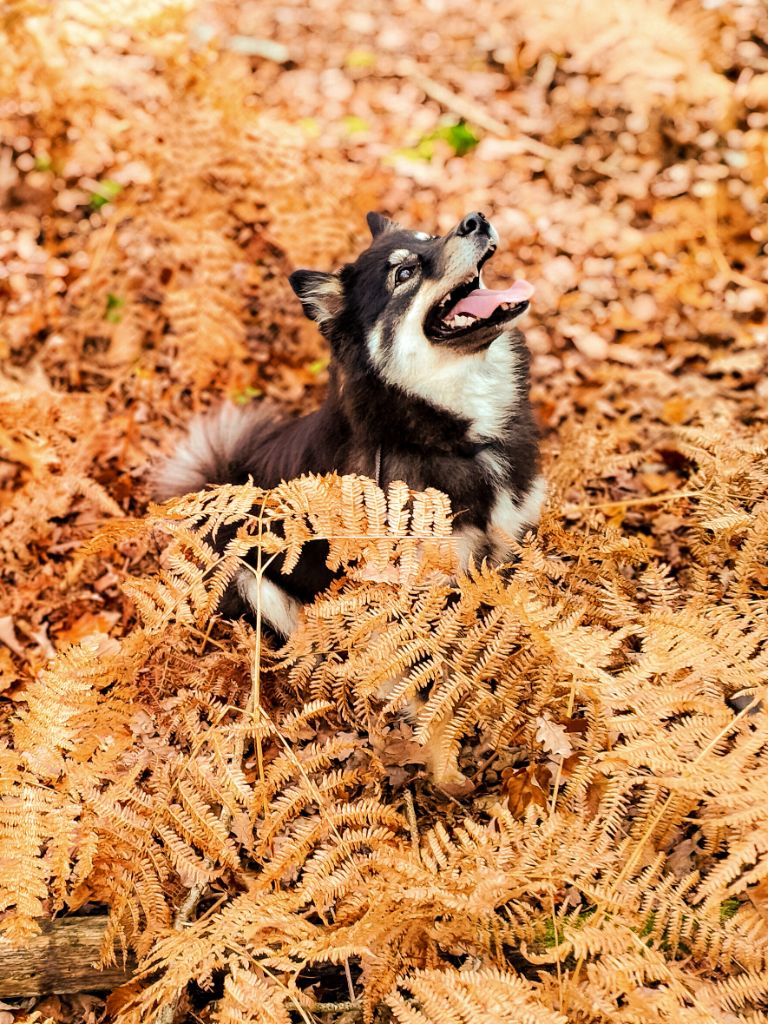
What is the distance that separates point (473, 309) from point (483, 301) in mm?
60

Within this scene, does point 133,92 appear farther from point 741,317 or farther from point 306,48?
point 741,317

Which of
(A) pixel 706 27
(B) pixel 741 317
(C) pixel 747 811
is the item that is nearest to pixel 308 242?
(B) pixel 741 317

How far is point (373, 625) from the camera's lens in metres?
2.78

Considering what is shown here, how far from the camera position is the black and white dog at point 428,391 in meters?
3.84

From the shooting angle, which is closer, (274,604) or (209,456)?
(274,604)

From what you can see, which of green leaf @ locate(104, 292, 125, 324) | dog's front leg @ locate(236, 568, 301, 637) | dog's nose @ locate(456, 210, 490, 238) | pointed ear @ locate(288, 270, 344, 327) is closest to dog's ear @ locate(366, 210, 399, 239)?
pointed ear @ locate(288, 270, 344, 327)

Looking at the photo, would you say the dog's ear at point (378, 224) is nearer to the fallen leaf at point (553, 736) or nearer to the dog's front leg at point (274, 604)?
the dog's front leg at point (274, 604)

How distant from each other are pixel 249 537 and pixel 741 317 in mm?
4255

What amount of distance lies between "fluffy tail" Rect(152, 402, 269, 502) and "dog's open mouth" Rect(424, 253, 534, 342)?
1.38m

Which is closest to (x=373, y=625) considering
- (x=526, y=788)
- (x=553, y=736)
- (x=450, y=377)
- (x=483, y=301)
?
(x=553, y=736)

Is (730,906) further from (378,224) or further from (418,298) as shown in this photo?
(378,224)

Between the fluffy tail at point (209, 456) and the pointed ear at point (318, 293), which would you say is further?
the fluffy tail at point (209, 456)

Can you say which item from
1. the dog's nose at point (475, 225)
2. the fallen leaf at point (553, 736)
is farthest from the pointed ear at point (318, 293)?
the fallen leaf at point (553, 736)

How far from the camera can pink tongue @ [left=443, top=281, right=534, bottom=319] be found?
3.88m
